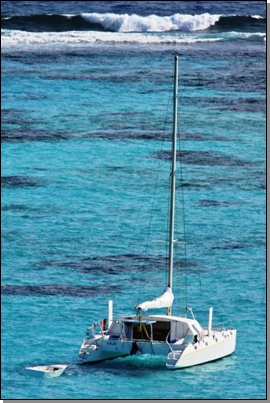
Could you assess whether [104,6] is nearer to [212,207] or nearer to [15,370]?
[212,207]

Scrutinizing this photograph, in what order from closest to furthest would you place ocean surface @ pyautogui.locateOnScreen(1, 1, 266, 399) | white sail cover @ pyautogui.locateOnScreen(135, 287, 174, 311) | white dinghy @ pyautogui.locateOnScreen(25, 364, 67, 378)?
white dinghy @ pyautogui.locateOnScreen(25, 364, 67, 378) → white sail cover @ pyautogui.locateOnScreen(135, 287, 174, 311) → ocean surface @ pyautogui.locateOnScreen(1, 1, 266, 399)

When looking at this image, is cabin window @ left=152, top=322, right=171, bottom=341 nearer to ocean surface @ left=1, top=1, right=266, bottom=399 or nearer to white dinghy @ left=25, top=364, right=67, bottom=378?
ocean surface @ left=1, top=1, right=266, bottom=399

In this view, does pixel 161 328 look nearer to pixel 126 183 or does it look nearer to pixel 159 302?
pixel 159 302

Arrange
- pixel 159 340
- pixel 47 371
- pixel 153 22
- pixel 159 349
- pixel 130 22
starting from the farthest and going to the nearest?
pixel 153 22 < pixel 130 22 < pixel 159 340 < pixel 159 349 < pixel 47 371

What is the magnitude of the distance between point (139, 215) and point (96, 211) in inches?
50.4

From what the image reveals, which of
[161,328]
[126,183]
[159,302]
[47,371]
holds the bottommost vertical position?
[126,183]

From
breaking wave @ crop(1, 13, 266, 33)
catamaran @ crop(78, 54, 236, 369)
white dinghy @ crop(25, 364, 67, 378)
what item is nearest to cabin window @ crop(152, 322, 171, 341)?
catamaran @ crop(78, 54, 236, 369)

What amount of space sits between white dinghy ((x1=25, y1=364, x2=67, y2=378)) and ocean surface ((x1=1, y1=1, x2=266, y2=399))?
239mm

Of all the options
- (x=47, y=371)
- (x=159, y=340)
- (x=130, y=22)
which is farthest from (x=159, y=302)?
(x=130, y=22)

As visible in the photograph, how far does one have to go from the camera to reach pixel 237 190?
52.6 m

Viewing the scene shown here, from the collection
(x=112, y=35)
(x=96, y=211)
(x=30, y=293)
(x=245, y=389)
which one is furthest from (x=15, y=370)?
(x=112, y=35)

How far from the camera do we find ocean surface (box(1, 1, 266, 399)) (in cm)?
3403

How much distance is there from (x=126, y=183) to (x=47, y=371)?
21924 millimetres

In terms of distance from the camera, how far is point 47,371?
1251 inches
